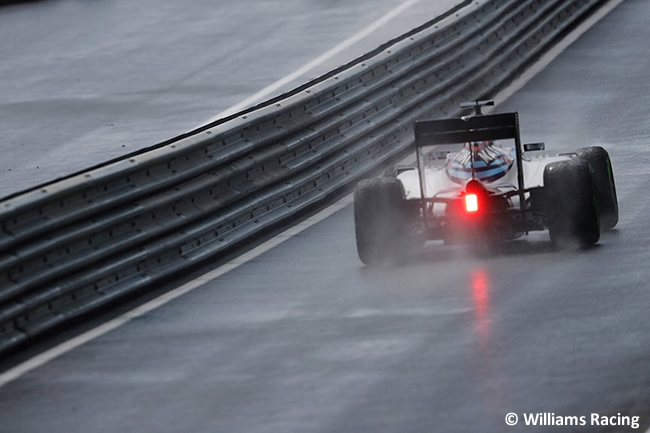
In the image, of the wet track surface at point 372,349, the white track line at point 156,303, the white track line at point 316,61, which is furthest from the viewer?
the white track line at point 316,61

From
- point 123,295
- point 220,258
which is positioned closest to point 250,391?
point 123,295

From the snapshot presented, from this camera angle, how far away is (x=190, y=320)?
37.9ft

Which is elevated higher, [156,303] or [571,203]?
[571,203]

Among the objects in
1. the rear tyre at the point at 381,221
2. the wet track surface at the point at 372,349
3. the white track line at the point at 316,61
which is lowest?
the wet track surface at the point at 372,349

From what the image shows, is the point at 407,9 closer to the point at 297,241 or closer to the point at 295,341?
the point at 297,241

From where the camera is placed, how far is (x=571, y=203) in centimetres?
1251

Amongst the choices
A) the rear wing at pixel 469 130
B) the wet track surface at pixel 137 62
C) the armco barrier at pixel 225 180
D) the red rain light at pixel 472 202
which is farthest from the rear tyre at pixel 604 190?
the wet track surface at pixel 137 62

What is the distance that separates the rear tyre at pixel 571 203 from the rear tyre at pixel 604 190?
0.89m

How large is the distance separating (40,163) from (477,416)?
10037mm

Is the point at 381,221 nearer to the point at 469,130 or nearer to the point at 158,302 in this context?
the point at 469,130

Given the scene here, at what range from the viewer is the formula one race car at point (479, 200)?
12.6 meters

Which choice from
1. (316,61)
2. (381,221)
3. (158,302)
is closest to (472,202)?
(381,221)

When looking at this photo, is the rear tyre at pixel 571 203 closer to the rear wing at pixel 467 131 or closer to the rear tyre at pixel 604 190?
the rear wing at pixel 467 131

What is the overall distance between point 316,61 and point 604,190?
988 cm
